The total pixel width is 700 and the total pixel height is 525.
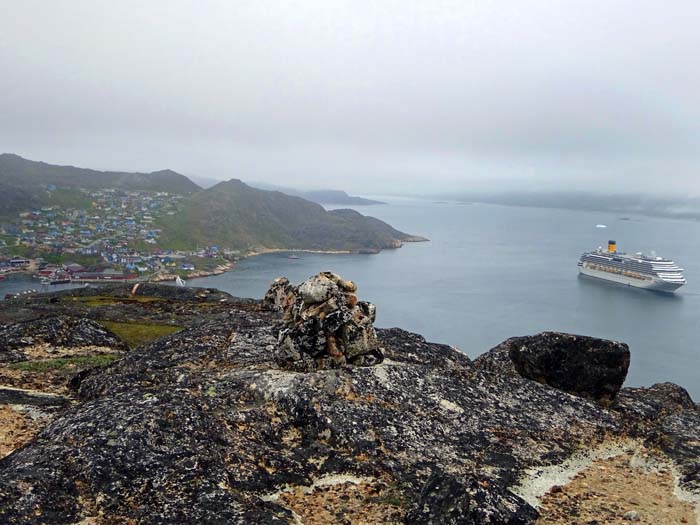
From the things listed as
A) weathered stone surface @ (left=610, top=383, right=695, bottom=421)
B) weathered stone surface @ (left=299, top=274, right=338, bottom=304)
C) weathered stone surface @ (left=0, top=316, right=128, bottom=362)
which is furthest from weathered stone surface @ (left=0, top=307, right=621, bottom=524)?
weathered stone surface @ (left=0, top=316, right=128, bottom=362)

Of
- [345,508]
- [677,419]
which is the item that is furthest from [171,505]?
[677,419]

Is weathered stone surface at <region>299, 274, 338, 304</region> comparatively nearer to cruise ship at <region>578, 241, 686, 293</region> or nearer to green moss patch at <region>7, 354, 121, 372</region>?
green moss patch at <region>7, 354, 121, 372</region>

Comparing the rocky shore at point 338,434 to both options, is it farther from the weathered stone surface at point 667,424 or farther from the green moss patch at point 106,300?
the green moss patch at point 106,300

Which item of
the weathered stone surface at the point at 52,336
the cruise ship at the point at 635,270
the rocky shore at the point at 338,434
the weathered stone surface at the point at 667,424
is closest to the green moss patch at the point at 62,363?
the rocky shore at the point at 338,434

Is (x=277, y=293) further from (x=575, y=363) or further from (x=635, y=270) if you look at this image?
(x=635, y=270)

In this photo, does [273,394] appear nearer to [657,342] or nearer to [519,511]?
[519,511]
